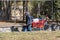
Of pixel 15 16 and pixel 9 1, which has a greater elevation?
pixel 9 1

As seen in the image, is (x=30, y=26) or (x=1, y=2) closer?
(x=30, y=26)

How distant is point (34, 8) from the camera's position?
23.0 meters

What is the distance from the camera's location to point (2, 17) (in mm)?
25609

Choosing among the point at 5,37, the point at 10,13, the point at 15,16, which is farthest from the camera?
the point at 10,13

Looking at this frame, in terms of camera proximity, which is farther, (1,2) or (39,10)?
(1,2)

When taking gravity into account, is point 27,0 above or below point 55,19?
above

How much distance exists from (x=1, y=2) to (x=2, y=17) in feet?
5.54

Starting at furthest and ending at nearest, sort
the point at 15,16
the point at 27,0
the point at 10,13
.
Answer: the point at 10,13
the point at 15,16
the point at 27,0

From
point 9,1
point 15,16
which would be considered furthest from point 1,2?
point 15,16

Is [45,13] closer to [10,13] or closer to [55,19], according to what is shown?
[55,19]

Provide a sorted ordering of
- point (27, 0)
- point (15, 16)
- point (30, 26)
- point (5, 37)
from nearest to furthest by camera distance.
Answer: point (5, 37)
point (30, 26)
point (27, 0)
point (15, 16)

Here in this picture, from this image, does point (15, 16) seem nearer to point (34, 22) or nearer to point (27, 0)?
point (27, 0)

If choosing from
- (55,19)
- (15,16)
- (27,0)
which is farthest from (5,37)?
(15,16)

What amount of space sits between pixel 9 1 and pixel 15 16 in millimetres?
2005
